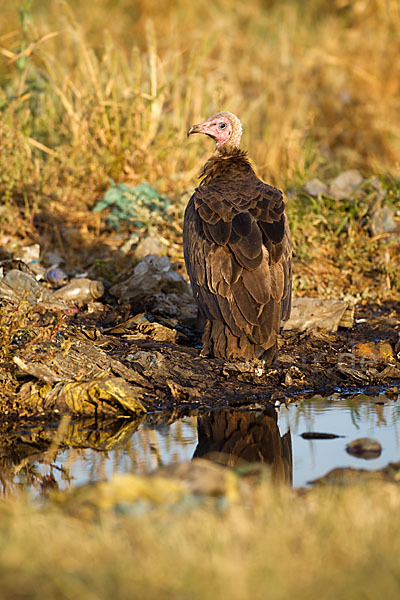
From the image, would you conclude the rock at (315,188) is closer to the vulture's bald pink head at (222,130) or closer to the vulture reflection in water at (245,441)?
the vulture's bald pink head at (222,130)

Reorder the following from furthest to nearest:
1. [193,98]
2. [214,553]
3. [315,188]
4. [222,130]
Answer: [193,98], [315,188], [222,130], [214,553]

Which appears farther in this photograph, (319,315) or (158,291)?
(158,291)

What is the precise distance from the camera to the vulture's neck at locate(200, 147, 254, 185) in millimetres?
5973

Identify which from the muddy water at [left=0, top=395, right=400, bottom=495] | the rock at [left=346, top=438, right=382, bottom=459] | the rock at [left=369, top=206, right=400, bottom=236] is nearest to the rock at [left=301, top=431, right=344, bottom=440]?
the muddy water at [left=0, top=395, right=400, bottom=495]

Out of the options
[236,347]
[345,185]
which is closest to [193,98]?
[345,185]

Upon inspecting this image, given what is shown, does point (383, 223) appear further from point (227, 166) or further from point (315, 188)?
point (227, 166)

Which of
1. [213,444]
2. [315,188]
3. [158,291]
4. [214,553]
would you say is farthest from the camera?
[315,188]

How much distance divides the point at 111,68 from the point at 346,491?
657 cm

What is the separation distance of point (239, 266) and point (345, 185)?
3206 mm

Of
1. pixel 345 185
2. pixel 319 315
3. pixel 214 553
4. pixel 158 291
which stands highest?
pixel 345 185

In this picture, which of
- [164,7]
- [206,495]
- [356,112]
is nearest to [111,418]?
[206,495]

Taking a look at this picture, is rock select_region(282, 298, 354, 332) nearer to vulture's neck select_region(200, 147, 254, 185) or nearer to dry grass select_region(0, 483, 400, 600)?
vulture's neck select_region(200, 147, 254, 185)

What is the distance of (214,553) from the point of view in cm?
235

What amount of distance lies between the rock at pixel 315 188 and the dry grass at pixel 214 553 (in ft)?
17.9
